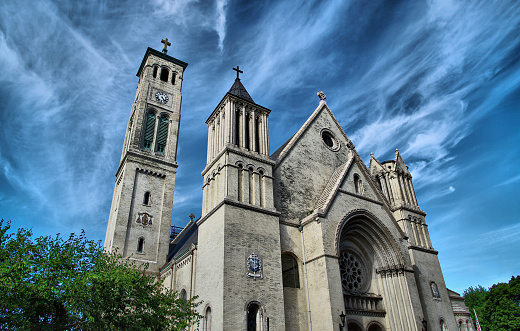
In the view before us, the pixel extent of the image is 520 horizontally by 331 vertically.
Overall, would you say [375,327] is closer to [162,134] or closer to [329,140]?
[329,140]

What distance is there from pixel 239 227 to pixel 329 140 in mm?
12060

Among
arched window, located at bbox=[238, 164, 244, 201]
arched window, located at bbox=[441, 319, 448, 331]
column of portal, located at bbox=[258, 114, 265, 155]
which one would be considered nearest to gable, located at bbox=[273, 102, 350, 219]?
column of portal, located at bbox=[258, 114, 265, 155]

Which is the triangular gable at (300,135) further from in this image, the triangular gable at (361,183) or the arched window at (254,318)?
the arched window at (254,318)

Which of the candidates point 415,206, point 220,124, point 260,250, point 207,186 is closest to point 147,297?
point 260,250

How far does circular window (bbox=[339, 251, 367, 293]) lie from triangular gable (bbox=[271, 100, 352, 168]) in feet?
23.5

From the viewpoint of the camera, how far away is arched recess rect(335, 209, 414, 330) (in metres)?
20.7

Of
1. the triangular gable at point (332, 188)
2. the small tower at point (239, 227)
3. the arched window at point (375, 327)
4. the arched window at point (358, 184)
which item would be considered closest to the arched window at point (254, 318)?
the small tower at point (239, 227)

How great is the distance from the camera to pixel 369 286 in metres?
→ 22.2

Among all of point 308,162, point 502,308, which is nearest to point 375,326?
point 308,162

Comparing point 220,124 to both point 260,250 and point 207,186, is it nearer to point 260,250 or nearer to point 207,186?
point 207,186

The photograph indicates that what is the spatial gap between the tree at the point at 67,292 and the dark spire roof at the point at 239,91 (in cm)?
1287

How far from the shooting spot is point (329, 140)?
1064 inches

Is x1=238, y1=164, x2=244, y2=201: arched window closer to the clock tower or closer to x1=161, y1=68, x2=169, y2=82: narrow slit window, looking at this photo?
the clock tower

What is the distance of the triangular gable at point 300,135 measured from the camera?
22844 mm
